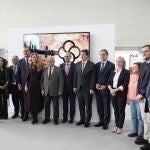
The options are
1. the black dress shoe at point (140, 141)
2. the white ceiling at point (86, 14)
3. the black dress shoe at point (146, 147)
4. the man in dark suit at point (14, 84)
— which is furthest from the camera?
the white ceiling at point (86, 14)

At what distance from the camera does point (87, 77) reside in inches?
206

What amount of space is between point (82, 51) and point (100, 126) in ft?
5.02

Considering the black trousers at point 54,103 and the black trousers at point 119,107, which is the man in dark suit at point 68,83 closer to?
the black trousers at point 54,103

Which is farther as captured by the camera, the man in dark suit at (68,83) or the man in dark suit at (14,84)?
the man in dark suit at (14,84)

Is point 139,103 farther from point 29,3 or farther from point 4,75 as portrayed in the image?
point 29,3

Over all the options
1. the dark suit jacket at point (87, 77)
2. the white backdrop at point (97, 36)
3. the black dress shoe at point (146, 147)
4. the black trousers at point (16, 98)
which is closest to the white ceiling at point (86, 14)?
the white backdrop at point (97, 36)

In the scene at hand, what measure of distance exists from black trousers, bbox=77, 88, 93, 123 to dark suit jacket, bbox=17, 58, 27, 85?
123 cm

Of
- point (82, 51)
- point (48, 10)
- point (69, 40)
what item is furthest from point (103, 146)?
point (48, 10)

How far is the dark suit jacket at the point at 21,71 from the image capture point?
5.64 m

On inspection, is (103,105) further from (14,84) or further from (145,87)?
(14,84)

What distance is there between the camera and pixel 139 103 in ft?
14.1

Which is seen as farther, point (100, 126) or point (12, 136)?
point (100, 126)

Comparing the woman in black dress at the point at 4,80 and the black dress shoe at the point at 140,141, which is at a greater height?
the woman in black dress at the point at 4,80

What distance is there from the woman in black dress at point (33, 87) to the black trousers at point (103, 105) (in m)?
1.23
